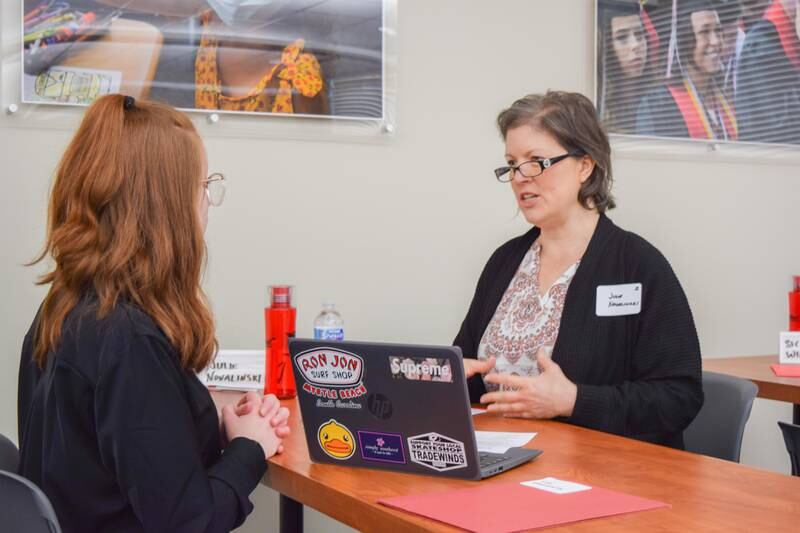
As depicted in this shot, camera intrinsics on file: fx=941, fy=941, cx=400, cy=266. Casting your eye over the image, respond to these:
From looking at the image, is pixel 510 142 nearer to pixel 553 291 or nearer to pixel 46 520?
pixel 553 291

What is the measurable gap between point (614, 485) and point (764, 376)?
1444mm

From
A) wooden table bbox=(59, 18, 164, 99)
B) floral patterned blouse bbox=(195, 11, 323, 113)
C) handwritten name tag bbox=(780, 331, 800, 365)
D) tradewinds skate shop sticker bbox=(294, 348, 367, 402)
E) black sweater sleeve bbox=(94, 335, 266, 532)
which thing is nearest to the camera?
black sweater sleeve bbox=(94, 335, 266, 532)

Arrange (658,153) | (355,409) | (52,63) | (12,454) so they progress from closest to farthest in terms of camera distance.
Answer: (355,409), (12,454), (52,63), (658,153)

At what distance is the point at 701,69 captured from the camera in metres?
3.47

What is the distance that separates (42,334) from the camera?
4.54ft

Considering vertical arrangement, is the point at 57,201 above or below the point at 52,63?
below

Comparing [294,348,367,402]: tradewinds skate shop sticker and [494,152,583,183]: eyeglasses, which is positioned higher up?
[494,152,583,183]: eyeglasses

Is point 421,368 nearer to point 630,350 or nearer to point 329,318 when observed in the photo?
point 630,350

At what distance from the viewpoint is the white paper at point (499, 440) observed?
63.6 inches

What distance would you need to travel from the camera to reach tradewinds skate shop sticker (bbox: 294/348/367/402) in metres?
1.46

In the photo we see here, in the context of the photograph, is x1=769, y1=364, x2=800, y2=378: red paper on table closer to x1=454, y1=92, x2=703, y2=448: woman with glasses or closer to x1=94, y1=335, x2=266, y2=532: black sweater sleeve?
x1=454, y1=92, x2=703, y2=448: woman with glasses

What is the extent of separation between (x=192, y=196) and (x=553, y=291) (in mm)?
1072

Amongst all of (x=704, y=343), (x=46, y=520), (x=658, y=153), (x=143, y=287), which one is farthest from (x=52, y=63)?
(x=704, y=343)

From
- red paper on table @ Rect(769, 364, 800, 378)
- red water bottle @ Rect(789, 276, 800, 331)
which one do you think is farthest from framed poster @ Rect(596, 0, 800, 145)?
red paper on table @ Rect(769, 364, 800, 378)
